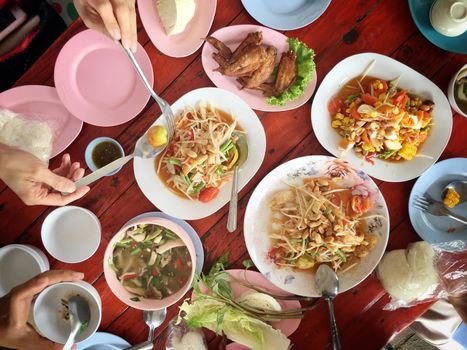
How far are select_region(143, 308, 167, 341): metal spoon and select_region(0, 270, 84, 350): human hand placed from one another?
0.49 m

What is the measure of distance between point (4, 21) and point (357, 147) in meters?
2.31

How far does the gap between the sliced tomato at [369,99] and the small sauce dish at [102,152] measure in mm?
1375

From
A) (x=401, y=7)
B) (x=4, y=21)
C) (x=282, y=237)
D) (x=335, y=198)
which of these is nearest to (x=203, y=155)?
(x=282, y=237)

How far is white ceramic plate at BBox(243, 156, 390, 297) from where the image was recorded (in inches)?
91.4

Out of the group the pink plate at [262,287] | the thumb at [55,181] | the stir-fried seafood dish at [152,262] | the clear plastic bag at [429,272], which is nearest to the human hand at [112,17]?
the thumb at [55,181]

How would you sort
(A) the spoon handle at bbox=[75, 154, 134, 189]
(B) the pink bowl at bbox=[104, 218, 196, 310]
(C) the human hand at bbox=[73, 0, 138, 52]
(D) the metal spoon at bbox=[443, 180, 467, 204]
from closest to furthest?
1. (C) the human hand at bbox=[73, 0, 138, 52]
2. (A) the spoon handle at bbox=[75, 154, 134, 189]
3. (B) the pink bowl at bbox=[104, 218, 196, 310]
4. (D) the metal spoon at bbox=[443, 180, 467, 204]

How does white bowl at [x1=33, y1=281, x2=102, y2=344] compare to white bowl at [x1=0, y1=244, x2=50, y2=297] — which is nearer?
white bowl at [x1=33, y1=281, x2=102, y2=344]

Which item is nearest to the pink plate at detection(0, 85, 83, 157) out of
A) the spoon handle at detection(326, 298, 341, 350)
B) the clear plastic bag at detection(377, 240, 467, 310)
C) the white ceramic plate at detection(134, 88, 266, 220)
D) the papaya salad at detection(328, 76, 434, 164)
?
the white ceramic plate at detection(134, 88, 266, 220)

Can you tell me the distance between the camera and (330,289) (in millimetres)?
2301

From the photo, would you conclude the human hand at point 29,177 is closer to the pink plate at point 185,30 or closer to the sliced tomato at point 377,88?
the pink plate at point 185,30

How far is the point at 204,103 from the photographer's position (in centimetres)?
230

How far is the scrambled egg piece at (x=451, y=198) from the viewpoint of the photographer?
229cm

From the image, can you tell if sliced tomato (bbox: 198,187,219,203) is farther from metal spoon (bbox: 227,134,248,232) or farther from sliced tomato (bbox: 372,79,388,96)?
sliced tomato (bbox: 372,79,388,96)

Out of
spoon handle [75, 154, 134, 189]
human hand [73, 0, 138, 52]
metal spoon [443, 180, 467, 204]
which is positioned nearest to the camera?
human hand [73, 0, 138, 52]
